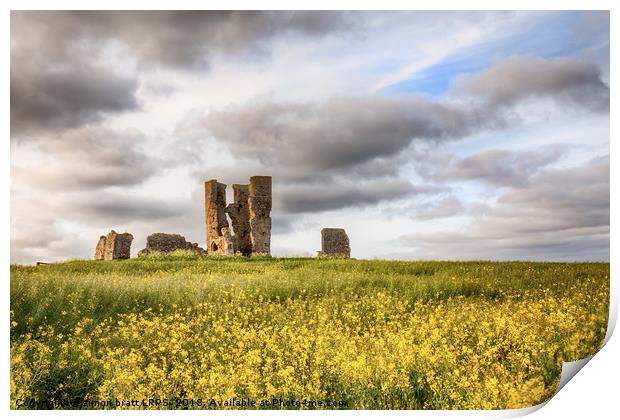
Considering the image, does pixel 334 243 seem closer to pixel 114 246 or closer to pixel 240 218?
pixel 240 218

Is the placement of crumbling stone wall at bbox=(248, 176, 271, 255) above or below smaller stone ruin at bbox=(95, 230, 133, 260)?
above

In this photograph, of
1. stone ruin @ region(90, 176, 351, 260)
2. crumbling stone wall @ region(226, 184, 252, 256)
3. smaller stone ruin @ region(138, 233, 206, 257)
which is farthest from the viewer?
crumbling stone wall @ region(226, 184, 252, 256)

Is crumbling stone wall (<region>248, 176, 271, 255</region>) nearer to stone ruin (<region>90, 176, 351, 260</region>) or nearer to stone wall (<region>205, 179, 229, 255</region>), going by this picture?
stone ruin (<region>90, 176, 351, 260</region>)

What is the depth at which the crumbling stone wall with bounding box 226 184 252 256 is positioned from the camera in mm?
24562

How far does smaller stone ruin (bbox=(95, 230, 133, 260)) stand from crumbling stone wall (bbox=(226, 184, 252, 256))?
15.1 ft

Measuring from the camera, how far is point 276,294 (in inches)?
316

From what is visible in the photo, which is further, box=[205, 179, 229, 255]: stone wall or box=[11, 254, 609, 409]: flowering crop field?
box=[205, 179, 229, 255]: stone wall

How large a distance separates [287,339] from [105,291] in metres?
2.82

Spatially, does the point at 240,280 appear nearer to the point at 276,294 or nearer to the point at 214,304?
the point at 276,294

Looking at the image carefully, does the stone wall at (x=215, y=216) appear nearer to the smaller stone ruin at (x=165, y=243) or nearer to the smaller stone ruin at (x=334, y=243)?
the smaller stone ruin at (x=165, y=243)

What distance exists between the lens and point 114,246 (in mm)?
20516

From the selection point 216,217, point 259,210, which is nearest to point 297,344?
point 259,210

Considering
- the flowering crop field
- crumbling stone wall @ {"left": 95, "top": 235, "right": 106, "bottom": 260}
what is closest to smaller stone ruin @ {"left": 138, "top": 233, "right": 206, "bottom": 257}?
crumbling stone wall @ {"left": 95, "top": 235, "right": 106, "bottom": 260}
